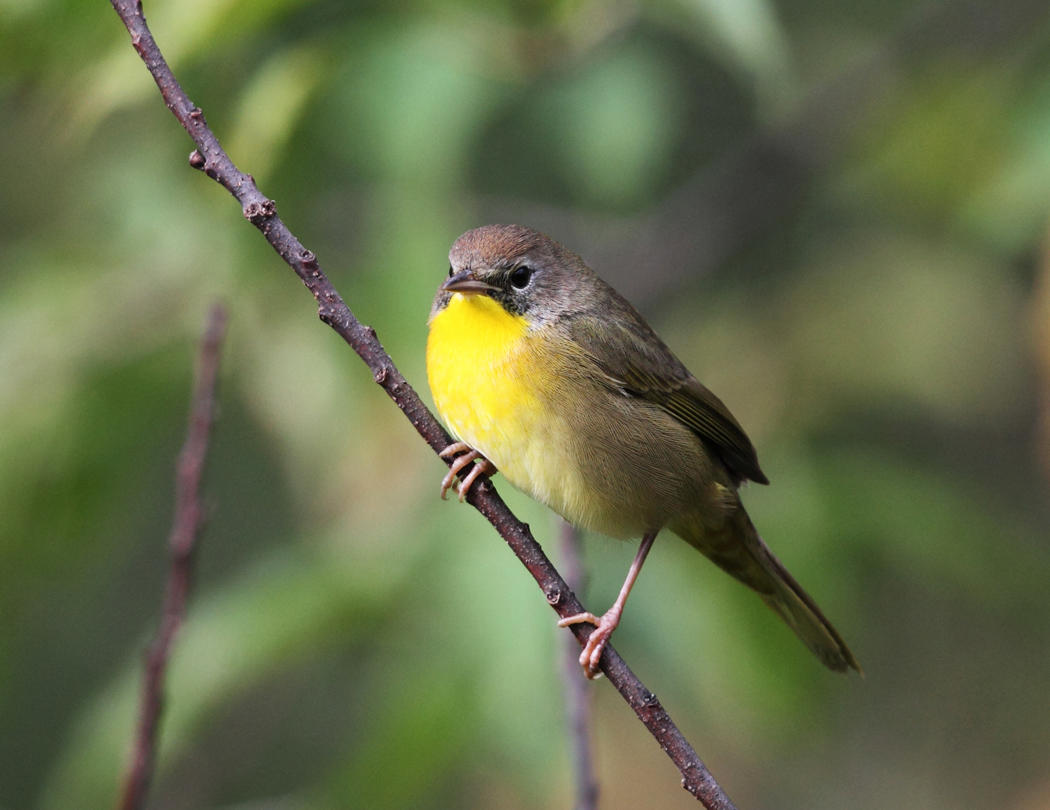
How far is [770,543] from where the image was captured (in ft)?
12.6

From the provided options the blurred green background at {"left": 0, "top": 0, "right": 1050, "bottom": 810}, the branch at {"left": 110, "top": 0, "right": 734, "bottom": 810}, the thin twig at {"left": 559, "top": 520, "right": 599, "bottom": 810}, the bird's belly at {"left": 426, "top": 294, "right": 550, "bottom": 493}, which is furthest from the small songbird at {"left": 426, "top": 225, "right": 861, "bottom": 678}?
the branch at {"left": 110, "top": 0, "right": 734, "bottom": 810}

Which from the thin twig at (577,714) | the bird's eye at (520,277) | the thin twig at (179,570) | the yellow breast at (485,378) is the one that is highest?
the bird's eye at (520,277)

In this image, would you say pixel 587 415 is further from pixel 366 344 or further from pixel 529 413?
pixel 366 344

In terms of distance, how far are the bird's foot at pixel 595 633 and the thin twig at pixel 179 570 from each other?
768 millimetres

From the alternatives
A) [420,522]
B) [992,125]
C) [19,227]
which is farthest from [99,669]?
[992,125]

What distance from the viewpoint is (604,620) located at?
3324 mm

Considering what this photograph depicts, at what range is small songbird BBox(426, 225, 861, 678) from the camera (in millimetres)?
3377

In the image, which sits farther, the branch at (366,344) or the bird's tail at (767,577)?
the bird's tail at (767,577)

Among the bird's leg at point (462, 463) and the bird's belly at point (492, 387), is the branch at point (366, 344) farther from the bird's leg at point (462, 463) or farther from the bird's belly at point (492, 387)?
the bird's belly at point (492, 387)

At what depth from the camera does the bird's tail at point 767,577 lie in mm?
3689

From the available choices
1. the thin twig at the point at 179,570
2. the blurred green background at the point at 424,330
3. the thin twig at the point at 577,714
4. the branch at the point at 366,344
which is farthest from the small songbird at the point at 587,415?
the thin twig at the point at 179,570

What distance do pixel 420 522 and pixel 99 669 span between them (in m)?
3.84

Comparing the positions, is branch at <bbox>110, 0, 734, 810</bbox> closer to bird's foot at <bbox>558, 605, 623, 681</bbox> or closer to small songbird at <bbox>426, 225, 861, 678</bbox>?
bird's foot at <bbox>558, 605, 623, 681</bbox>

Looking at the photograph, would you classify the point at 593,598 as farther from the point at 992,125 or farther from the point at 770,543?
the point at 992,125
